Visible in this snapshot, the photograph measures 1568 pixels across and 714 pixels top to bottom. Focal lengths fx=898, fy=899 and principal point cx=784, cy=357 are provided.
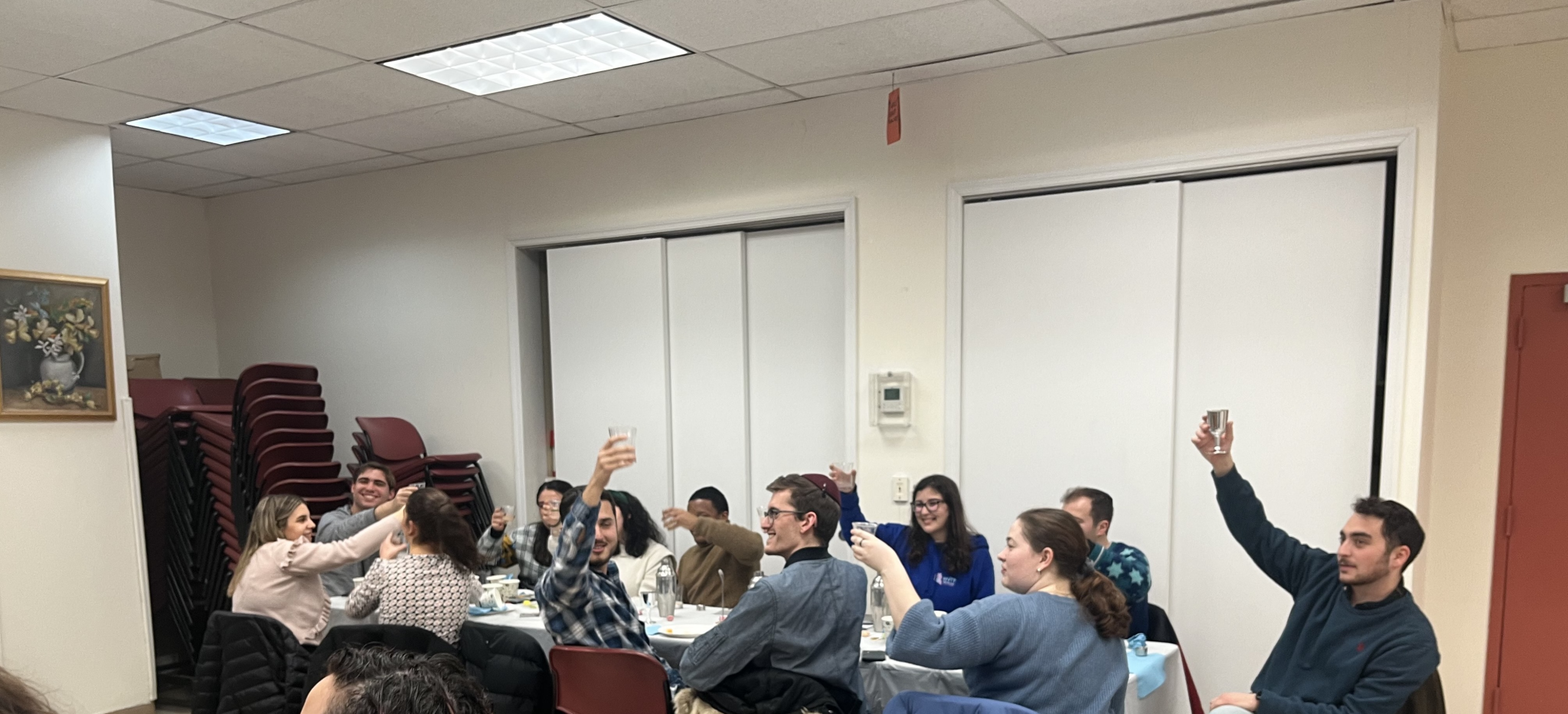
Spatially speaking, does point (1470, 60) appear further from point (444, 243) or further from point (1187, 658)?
point (444, 243)

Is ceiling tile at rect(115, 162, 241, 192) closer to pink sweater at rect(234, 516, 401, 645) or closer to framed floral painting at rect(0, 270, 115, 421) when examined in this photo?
framed floral painting at rect(0, 270, 115, 421)

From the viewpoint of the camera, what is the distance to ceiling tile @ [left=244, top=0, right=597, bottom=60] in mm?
3076

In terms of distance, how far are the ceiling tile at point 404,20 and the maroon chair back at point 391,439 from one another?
8.64 ft

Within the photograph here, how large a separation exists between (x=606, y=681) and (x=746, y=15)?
7.51 feet

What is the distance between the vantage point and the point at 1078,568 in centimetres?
230

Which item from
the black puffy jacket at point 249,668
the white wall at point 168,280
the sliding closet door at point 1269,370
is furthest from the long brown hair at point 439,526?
the white wall at point 168,280

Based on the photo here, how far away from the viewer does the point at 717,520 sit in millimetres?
3979

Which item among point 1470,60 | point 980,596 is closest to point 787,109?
point 980,596

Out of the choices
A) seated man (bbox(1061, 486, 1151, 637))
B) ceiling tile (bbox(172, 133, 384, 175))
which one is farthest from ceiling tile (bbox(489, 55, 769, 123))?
seated man (bbox(1061, 486, 1151, 637))

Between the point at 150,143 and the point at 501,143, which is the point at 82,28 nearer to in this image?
the point at 150,143

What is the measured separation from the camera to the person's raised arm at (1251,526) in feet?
8.75

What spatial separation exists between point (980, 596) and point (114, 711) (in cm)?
416

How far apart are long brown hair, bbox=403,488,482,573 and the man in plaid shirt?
1.52ft

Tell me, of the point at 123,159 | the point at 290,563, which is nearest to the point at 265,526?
the point at 290,563
